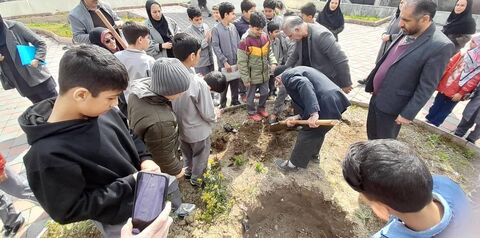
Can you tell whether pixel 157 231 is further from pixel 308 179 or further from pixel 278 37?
pixel 278 37

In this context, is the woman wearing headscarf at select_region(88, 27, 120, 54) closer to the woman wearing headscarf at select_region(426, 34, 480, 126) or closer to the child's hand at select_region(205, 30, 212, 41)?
the child's hand at select_region(205, 30, 212, 41)

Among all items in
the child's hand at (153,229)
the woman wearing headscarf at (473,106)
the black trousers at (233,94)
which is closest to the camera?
the child's hand at (153,229)

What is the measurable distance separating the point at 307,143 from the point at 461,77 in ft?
8.32

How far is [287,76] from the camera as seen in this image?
3061 mm

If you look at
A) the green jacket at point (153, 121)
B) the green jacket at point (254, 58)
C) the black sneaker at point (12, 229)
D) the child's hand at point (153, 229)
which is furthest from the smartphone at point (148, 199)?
the green jacket at point (254, 58)

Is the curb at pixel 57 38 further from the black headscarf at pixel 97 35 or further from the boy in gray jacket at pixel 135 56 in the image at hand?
the boy in gray jacket at pixel 135 56

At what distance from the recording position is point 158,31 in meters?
4.24

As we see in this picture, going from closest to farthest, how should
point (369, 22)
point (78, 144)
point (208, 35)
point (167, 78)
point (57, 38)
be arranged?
1. point (78, 144)
2. point (167, 78)
3. point (208, 35)
4. point (57, 38)
5. point (369, 22)

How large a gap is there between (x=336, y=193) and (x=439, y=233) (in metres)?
2.06

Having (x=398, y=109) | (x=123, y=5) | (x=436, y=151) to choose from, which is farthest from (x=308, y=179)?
(x=123, y=5)

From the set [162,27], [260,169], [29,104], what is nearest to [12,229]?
A: [260,169]

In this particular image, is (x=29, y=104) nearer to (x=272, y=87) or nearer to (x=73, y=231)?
(x=73, y=231)

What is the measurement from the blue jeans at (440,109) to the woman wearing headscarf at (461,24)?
1.58 metres

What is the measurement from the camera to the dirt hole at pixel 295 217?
273cm
